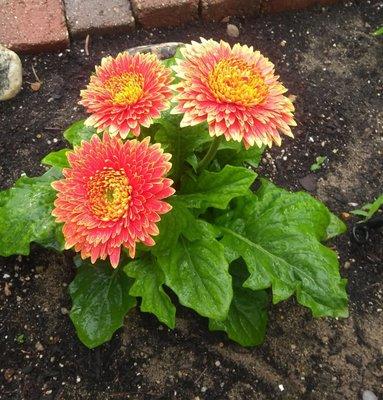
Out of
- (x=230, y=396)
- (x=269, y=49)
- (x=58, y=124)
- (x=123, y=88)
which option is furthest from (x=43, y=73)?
(x=230, y=396)

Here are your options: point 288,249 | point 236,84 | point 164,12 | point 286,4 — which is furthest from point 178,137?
point 286,4

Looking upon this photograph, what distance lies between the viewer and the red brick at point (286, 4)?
115 inches

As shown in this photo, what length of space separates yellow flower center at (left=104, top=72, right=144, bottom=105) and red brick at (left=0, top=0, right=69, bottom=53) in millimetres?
1269

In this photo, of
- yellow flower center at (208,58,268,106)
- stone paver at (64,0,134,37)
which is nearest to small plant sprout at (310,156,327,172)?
yellow flower center at (208,58,268,106)

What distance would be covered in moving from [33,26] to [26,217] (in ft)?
4.02

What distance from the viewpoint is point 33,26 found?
2711 mm

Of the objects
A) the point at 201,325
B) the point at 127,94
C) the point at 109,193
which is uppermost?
the point at 127,94

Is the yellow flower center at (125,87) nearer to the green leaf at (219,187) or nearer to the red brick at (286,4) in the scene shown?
the green leaf at (219,187)

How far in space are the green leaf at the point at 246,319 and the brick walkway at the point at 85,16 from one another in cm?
146

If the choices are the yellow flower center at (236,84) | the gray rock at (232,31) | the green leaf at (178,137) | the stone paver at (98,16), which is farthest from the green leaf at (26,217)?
the gray rock at (232,31)

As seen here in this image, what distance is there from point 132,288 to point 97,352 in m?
0.38

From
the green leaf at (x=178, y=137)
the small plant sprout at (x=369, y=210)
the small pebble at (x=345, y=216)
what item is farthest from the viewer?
the small pebble at (x=345, y=216)

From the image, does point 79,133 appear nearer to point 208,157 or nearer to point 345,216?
point 208,157

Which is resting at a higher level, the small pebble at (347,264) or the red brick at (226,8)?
the red brick at (226,8)
